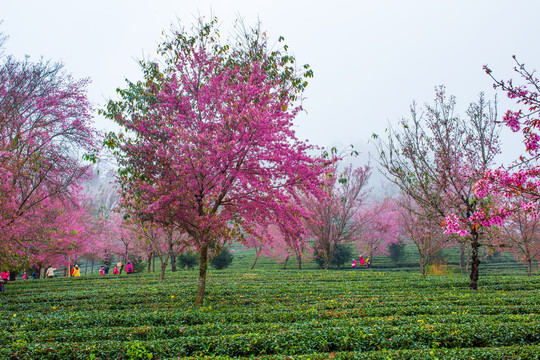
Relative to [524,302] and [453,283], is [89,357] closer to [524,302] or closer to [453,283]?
[524,302]

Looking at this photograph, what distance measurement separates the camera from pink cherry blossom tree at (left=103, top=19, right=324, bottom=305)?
28.7 feet

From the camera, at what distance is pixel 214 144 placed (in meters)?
8.19

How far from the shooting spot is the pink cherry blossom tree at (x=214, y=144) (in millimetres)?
8750

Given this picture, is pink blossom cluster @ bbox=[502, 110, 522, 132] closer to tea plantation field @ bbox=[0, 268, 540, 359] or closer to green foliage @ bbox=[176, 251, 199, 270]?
tea plantation field @ bbox=[0, 268, 540, 359]

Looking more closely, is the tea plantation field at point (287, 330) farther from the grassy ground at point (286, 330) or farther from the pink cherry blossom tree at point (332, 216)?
the pink cherry blossom tree at point (332, 216)

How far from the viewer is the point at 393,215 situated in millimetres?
41688

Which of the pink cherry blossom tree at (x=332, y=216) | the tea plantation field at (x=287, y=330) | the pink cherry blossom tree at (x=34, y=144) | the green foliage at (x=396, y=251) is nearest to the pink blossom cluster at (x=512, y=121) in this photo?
the tea plantation field at (x=287, y=330)

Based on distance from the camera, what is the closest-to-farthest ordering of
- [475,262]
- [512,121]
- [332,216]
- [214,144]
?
[512,121]
[214,144]
[475,262]
[332,216]

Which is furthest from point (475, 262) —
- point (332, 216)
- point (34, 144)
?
point (34, 144)

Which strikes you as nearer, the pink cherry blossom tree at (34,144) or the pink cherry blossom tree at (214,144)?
the pink cherry blossom tree at (214,144)

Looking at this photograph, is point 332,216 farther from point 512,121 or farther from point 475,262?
point 512,121

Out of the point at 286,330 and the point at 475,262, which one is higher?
the point at 475,262

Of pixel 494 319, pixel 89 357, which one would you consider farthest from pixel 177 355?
pixel 494 319

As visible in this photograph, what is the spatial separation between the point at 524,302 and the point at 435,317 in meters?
4.38
